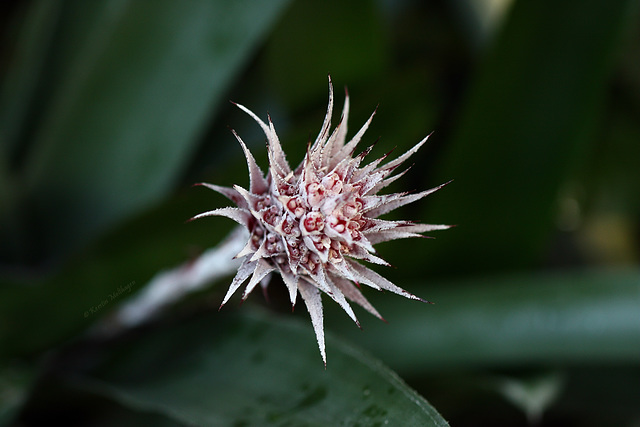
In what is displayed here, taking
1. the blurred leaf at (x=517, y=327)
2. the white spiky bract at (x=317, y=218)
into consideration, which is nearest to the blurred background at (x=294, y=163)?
the blurred leaf at (x=517, y=327)

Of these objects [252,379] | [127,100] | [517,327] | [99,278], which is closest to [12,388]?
[99,278]

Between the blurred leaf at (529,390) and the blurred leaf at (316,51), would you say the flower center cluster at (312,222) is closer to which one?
the blurred leaf at (529,390)

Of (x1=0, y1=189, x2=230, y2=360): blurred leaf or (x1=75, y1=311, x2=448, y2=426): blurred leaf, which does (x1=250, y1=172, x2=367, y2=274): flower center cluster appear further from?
(x1=0, y1=189, x2=230, y2=360): blurred leaf

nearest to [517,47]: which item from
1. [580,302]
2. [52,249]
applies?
[580,302]

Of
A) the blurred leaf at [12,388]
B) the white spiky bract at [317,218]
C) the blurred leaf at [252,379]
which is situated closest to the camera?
the white spiky bract at [317,218]

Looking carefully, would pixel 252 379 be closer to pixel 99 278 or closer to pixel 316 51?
pixel 99 278

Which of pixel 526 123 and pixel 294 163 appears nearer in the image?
pixel 294 163

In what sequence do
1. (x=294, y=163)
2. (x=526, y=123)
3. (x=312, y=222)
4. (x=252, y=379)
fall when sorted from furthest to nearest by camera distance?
(x=526, y=123) → (x=294, y=163) → (x=252, y=379) → (x=312, y=222)

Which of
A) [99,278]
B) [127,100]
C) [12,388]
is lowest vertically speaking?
[12,388]
